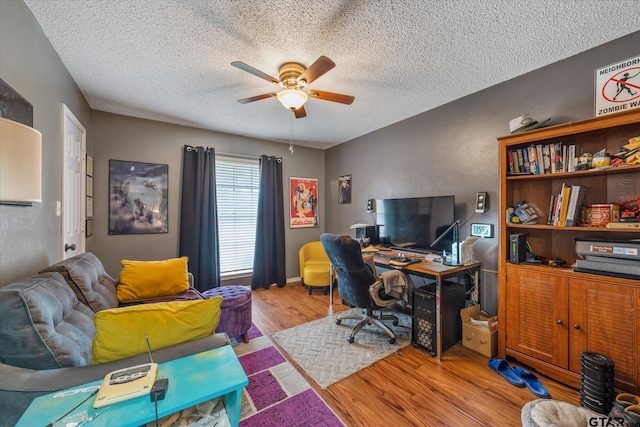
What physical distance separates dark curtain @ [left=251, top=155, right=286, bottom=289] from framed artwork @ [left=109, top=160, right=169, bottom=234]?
136cm

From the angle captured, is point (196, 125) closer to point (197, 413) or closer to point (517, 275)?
point (197, 413)

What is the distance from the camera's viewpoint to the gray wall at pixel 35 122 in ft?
4.42

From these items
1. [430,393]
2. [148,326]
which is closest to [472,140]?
[430,393]

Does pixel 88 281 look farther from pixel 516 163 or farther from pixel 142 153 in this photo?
pixel 516 163

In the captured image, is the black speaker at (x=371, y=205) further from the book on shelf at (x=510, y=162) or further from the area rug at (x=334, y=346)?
the book on shelf at (x=510, y=162)

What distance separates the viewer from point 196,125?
362 cm

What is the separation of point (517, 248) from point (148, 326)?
257cm

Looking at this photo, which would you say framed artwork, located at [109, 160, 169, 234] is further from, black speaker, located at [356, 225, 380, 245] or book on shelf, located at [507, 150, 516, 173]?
book on shelf, located at [507, 150, 516, 173]

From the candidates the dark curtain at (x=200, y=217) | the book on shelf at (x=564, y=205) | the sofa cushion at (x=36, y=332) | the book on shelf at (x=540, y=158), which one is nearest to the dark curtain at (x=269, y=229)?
the dark curtain at (x=200, y=217)

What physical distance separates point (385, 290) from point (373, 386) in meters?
0.77

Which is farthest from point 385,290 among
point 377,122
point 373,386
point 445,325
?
point 377,122

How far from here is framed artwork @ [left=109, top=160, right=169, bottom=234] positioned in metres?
3.18

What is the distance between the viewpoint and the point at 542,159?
2.08 metres

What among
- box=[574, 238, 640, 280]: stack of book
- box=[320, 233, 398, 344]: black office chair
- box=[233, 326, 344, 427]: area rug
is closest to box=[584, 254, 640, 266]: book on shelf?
box=[574, 238, 640, 280]: stack of book
